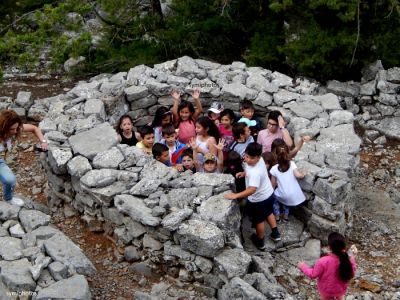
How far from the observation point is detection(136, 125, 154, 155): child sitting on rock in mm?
7918

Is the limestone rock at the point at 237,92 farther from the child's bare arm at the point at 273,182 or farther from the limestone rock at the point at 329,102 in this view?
the child's bare arm at the point at 273,182

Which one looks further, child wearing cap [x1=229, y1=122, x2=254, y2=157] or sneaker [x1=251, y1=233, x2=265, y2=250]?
child wearing cap [x1=229, y1=122, x2=254, y2=157]

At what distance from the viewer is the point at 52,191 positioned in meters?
8.24

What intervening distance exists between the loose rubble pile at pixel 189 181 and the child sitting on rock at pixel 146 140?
0.34 meters

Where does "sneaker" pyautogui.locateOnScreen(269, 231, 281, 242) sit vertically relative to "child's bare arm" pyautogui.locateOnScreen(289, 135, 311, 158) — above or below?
below

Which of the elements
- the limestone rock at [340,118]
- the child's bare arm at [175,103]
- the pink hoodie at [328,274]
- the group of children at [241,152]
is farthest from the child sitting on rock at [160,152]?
the limestone rock at [340,118]

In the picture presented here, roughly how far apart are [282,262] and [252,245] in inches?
17.1

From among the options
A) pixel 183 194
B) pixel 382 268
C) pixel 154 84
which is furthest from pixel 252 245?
pixel 154 84

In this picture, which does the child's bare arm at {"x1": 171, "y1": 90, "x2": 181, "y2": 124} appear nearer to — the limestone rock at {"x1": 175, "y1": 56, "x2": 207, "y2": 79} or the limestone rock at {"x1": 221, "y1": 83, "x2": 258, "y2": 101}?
the limestone rock at {"x1": 175, "y1": 56, "x2": 207, "y2": 79}

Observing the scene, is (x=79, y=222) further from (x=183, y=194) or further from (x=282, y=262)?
(x=282, y=262)

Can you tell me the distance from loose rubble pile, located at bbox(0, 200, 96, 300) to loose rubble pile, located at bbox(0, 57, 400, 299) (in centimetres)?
87

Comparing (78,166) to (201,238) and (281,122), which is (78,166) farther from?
(281,122)

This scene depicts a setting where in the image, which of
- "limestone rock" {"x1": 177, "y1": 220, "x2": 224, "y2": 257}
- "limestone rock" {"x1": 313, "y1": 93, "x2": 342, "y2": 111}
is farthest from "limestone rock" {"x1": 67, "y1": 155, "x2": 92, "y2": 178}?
"limestone rock" {"x1": 313, "y1": 93, "x2": 342, "y2": 111}

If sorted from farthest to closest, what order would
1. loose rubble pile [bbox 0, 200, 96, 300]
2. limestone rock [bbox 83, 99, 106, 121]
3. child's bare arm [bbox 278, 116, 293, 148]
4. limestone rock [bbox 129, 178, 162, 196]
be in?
limestone rock [bbox 83, 99, 106, 121] → child's bare arm [bbox 278, 116, 293, 148] → limestone rock [bbox 129, 178, 162, 196] → loose rubble pile [bbox 0, 200, 96, 300]
